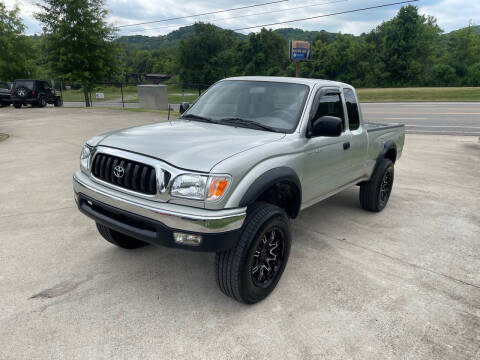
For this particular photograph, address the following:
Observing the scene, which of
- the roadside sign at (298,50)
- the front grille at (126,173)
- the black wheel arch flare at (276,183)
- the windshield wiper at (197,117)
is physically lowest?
the black wheel arch flare at (276,183)

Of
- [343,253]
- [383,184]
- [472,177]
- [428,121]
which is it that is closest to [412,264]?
[343,253]

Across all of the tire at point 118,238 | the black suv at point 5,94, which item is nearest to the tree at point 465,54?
the black suv at point 5,94

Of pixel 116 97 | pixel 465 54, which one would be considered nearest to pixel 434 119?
pixel 116 97

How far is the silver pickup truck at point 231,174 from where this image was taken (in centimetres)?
256

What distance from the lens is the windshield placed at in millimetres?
3574

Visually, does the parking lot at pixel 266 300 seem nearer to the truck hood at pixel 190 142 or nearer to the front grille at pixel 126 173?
the front grille at pixel 126 173

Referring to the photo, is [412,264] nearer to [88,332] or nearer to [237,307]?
[237,307]

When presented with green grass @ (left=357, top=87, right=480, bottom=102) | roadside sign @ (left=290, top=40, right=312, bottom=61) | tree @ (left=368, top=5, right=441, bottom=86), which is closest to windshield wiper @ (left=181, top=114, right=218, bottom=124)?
roadside sign @ (left=290, top=40, right=312, bottom=61)

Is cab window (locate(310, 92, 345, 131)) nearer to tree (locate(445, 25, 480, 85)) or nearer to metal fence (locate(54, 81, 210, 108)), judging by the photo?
metal fence (locate(54, 81, 210, 108))

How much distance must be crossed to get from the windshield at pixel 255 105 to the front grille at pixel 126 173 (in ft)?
3.98

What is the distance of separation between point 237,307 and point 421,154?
328 inches

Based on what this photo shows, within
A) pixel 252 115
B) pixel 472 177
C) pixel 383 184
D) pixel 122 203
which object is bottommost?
pixel 472 177

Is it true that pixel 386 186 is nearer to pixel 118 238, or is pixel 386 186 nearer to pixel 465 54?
pixel 118 238

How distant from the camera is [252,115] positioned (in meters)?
3.71
